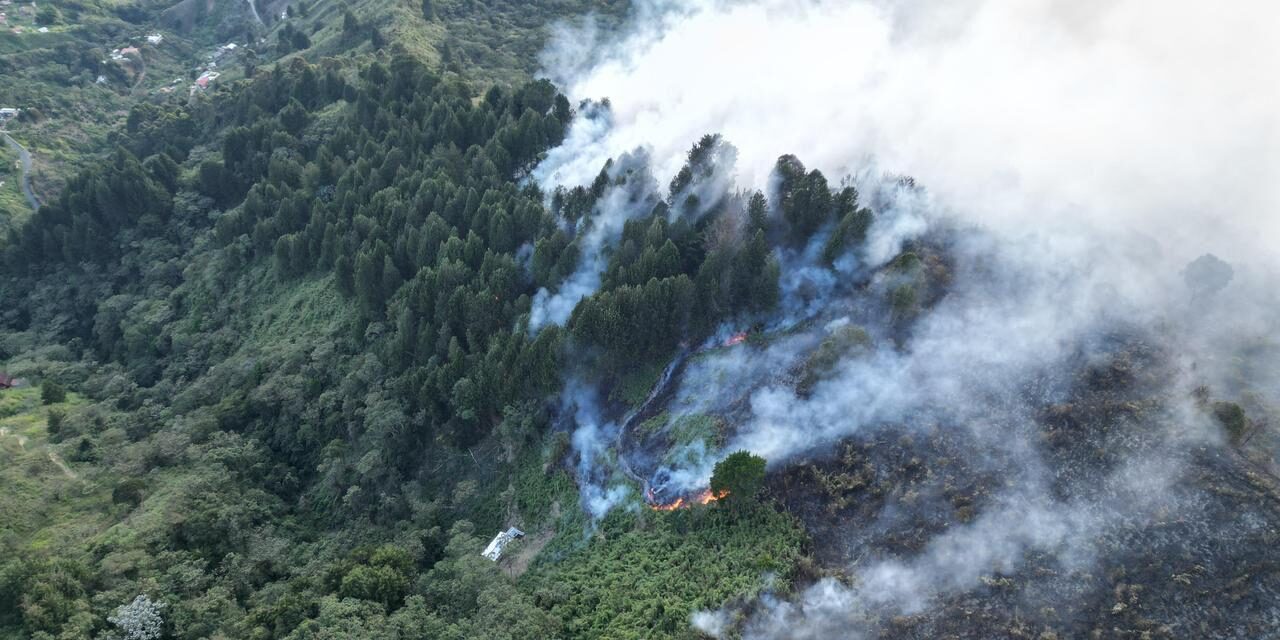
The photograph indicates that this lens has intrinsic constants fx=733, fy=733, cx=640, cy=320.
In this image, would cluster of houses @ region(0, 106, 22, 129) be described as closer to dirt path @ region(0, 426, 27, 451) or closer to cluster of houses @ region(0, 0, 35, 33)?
cluster of houses @ region(0, 0, 35, 33)

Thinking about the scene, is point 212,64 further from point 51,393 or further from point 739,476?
point 739,476

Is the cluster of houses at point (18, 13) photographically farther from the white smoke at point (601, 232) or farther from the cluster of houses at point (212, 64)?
the white smoke at point (601, 232)

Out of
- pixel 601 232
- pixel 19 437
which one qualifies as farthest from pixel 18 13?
pixel 601 232

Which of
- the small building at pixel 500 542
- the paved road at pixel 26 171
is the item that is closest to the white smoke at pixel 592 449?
the small building at pixel 500 542

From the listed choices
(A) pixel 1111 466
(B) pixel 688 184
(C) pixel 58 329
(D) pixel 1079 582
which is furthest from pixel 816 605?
(C) pixel 58 329

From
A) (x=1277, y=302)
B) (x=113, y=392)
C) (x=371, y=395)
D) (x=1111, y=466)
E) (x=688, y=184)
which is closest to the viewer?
(x=1111, y=466)

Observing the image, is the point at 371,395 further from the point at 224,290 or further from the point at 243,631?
the point at 224,290

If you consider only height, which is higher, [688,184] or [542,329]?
[688,184]
